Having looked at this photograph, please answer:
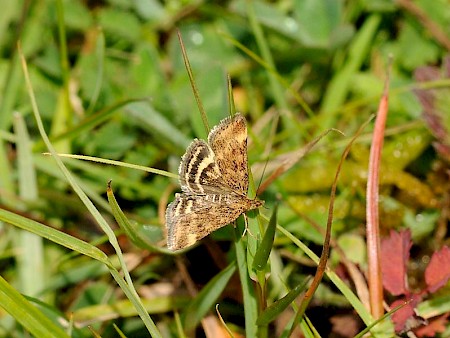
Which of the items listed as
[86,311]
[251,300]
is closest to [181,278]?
[86,311]

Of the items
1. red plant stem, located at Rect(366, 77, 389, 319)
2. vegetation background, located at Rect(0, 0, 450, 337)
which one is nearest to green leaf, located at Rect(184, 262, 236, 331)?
vegetation background, located at Rect(0, 0, 450, 337)

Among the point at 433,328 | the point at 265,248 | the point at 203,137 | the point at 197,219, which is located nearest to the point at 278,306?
the point at 265,248

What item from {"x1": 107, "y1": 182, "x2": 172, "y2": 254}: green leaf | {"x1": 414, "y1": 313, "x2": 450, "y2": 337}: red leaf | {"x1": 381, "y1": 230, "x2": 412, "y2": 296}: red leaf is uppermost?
{"x1": 107, "y1": 182, "x2": 172, "y2": 254}: green leaf

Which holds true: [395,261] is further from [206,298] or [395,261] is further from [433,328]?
[206,298]

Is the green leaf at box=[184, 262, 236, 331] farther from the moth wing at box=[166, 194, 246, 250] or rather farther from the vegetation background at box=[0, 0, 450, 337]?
the moth wing at box=[166, 194, 246, 250]

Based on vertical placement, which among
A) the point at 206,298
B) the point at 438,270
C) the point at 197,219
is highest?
the point at 197,219

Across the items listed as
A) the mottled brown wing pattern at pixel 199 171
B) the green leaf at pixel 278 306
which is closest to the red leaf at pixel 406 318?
the green leaf at pixel 278 306
